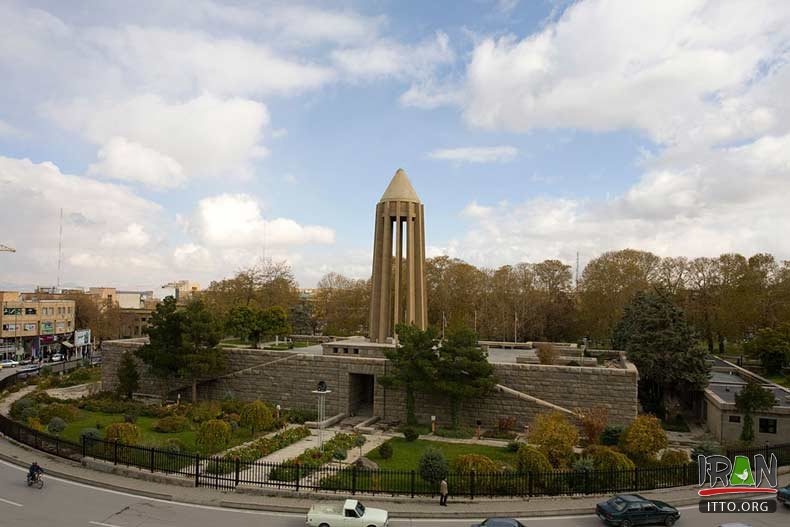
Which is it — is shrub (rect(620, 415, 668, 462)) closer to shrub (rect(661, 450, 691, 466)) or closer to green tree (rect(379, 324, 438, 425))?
shrub (rect(661, 450, 691, 466))

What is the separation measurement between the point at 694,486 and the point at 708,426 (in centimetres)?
1206

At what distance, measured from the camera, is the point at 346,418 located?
1203 inches

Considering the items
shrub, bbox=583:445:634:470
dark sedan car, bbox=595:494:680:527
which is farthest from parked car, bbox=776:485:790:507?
shrub, bbox=583:445:634:470

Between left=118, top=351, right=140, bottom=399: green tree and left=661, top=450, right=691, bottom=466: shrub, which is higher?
left=118, top=351, right=140, bottom=399: green tree

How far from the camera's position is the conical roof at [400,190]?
118 feet

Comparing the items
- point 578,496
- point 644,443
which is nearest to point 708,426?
point 644,443

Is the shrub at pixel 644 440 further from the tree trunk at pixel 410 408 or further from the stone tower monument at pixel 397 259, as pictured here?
the stone tower monument at pixel 397 259

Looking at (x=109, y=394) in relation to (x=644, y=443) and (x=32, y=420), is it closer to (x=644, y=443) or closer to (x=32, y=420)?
(x=32, y=420)

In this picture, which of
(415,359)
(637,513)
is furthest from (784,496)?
(415,359)

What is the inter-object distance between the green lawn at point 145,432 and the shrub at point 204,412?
1.70 meters

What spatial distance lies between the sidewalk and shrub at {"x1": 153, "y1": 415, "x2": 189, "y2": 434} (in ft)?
25.7

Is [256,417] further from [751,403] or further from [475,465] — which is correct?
[751,403]

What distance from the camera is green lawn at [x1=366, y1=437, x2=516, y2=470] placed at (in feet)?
69.3

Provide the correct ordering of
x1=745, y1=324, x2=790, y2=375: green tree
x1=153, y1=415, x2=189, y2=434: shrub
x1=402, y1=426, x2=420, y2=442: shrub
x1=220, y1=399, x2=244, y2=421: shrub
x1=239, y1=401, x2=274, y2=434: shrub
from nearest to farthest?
1. x1=402, y1=426, x2=420, y2=442: shrub
2. x1=239, y1=401, x2=274, y2=434: shrub
3. x1=153, y1=415, x2=189, y2=434: shrub
4. x1=220, y1=399, x2=244, y2=421: shrub
5. x1=745, y1=324, x2=790, y2=375: green tree
